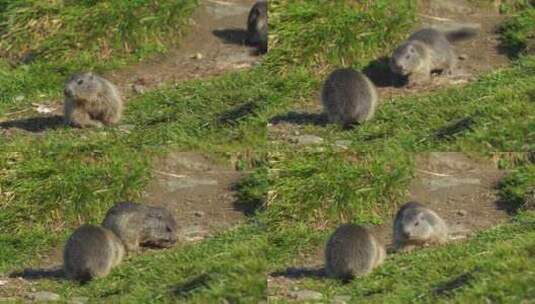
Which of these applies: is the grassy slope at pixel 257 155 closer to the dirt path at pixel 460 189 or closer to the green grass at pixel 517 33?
the dirt path at pixel 460 189

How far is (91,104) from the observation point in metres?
13.5

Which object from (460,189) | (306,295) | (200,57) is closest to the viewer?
(306,295)

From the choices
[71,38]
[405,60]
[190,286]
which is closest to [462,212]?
[405,60]

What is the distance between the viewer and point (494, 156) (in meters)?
13.5

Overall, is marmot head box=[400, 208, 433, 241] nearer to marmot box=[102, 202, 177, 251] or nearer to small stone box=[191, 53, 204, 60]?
marmot box=[102, 202, 177, 251]

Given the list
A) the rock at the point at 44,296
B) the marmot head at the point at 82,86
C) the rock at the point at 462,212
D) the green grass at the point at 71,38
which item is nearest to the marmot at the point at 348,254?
the rock at the point at 462,212

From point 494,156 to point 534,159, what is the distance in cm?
42

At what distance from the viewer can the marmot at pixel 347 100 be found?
1284 cm

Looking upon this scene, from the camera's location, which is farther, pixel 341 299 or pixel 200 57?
pixel 200 57

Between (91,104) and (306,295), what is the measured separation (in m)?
3.40

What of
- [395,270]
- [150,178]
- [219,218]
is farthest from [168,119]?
[395,270]

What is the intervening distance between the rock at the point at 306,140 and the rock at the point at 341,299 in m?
1.58

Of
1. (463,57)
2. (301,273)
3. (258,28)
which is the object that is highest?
(258,28)

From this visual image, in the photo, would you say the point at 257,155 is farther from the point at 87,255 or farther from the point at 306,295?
the point at 87,255
